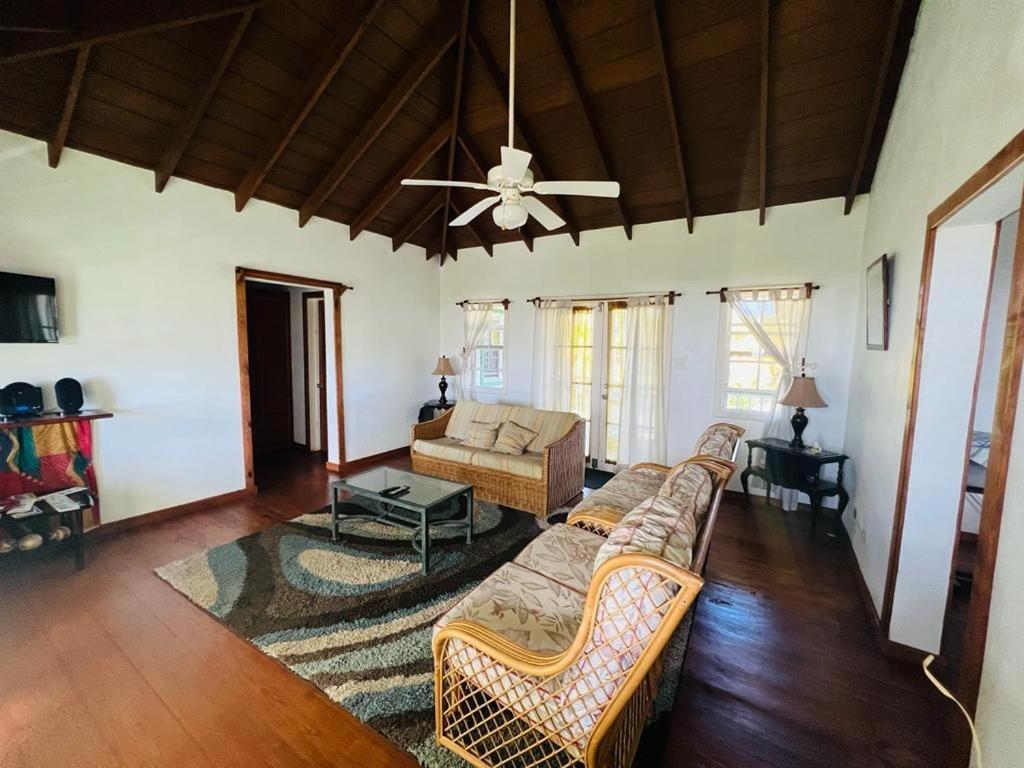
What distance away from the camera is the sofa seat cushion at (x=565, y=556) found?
6.10 feet

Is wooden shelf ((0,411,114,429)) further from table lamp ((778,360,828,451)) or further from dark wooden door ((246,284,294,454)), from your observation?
table lamp ((778,360,828,451))

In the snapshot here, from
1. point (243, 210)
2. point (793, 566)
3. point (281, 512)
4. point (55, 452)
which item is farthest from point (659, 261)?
point (55, 452)

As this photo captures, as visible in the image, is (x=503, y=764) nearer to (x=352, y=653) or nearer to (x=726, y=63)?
(x=352, y=653)

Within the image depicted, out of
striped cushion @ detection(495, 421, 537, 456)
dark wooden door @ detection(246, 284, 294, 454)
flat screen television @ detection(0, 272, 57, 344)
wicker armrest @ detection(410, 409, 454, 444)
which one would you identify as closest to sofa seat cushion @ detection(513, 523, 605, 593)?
striped cushion @ detection(495, 421, 537, 456)

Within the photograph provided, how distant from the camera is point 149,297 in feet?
10.8

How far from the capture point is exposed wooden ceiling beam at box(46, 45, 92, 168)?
233cm

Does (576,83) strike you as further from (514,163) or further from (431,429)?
(431,429)

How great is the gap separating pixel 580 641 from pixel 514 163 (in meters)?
2.16

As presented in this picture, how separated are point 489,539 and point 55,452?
125 inches

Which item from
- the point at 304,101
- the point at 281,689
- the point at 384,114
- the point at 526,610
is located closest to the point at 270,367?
the point at 304,101

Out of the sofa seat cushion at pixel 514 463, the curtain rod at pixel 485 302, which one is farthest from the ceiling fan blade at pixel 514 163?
the curtain rod at pixel 485 302

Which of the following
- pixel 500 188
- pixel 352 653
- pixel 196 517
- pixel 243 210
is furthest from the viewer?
pixel 243 210

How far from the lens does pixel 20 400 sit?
265 centimetres

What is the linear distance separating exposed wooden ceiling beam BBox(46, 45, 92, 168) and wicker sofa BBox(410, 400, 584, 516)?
131 inches
